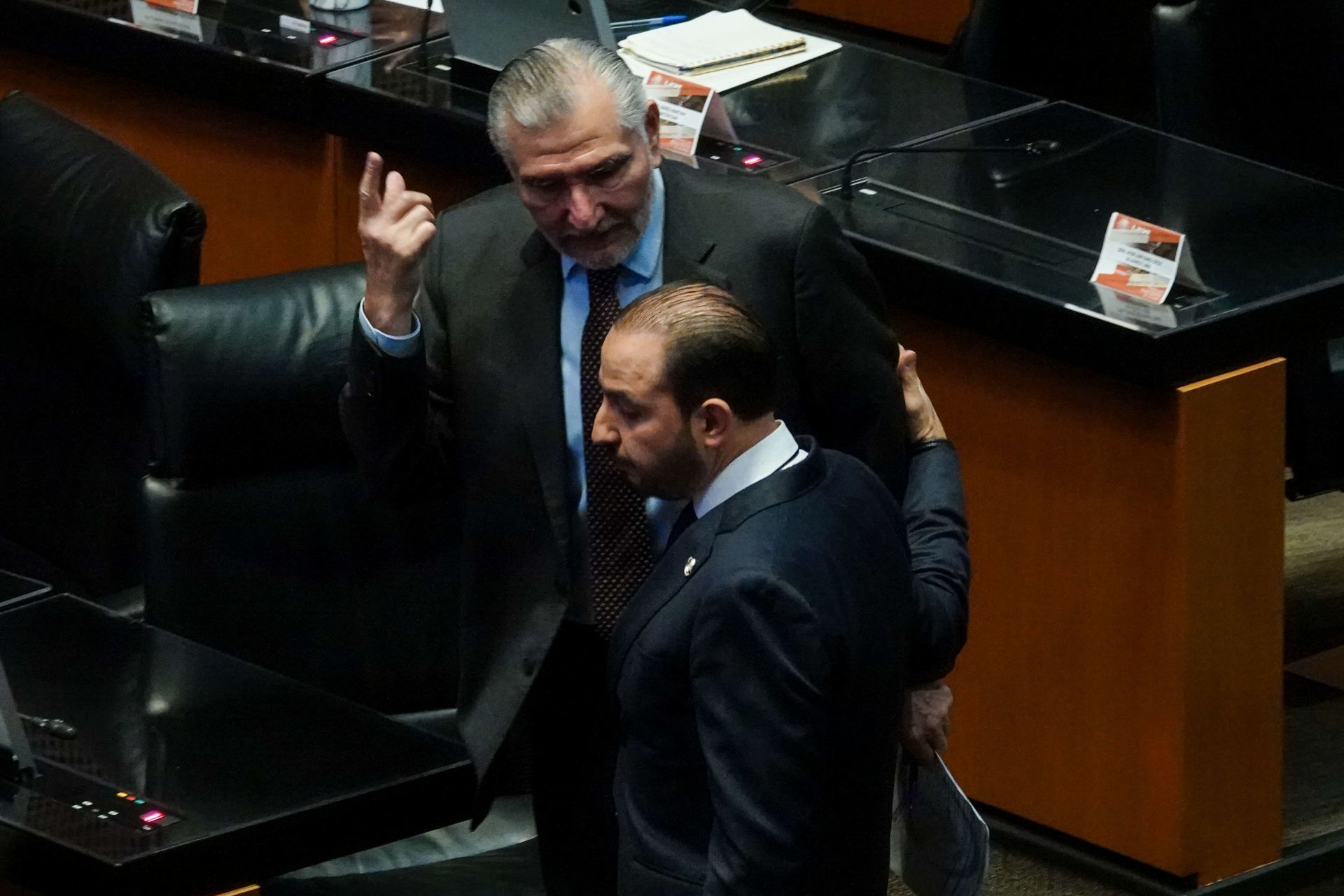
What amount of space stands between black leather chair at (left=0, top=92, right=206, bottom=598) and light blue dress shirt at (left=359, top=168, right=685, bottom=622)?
911 millimetres

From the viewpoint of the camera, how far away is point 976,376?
305 centimetres

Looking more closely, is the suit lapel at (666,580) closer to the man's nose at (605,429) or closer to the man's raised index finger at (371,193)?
the man's nose at (605,429)

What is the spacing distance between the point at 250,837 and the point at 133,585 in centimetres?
133

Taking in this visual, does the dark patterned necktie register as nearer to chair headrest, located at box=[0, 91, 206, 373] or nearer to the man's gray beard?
the man's gray beard

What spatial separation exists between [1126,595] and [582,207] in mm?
1132

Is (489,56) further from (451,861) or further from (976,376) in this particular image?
(451,861)

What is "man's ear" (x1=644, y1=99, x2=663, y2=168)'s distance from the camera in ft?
7.26

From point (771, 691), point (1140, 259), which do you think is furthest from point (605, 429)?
point (1140, 259)

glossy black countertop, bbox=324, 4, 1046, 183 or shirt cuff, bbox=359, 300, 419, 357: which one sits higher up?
shirt cuff, bbox=359, 300, 419, 357

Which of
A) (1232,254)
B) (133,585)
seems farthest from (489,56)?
(1232,254)

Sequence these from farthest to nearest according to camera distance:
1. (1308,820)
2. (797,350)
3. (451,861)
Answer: (1308,820), (451,861), (797,350)

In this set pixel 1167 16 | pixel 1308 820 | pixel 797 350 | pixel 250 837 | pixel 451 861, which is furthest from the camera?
pixel 1167 16

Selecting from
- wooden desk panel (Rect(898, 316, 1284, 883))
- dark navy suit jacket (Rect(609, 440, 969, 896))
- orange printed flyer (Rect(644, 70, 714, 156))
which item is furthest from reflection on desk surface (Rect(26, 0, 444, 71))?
dark navy suit jacket (Rect(609, 440, 969, 896))

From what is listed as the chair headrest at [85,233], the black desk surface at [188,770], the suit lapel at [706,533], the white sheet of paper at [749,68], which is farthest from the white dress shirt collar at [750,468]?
the white sheet of paper at [749,68]
